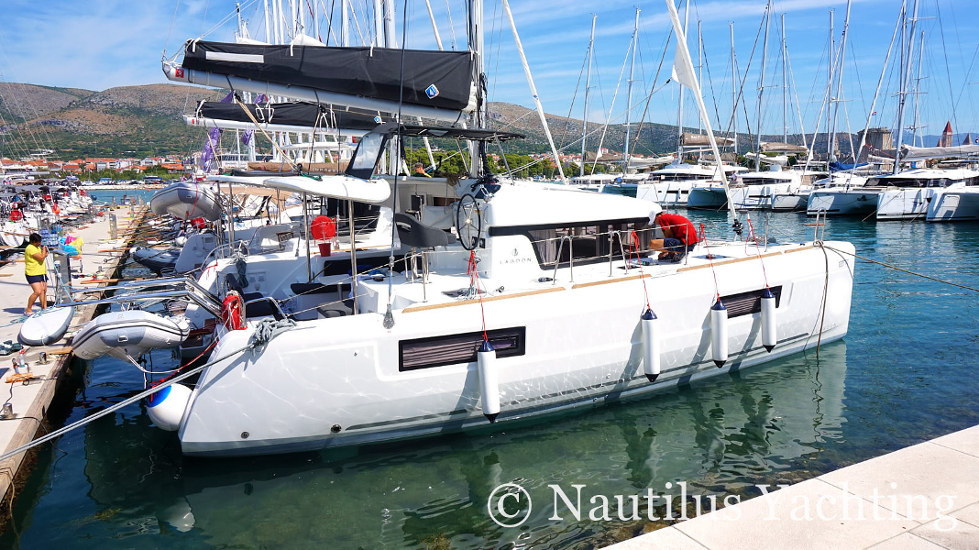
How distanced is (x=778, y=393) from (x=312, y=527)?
5.86 meters

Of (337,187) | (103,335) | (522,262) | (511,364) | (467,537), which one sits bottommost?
(467,537)

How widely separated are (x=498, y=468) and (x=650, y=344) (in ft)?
7.07

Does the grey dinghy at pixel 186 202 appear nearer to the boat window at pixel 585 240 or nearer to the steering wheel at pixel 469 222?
the steering wheel at pixel 469 222

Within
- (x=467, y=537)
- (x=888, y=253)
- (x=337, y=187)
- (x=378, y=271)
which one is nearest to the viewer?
(x=467, y=537)

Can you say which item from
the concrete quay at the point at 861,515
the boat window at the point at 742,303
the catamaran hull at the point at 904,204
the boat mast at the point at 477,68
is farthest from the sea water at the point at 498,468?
the catamaran hull at the point at 904,204

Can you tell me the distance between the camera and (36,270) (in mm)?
10695

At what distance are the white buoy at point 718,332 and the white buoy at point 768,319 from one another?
807 mm

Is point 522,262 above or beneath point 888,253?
above

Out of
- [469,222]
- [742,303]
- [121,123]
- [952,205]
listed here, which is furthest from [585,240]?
[121,123]

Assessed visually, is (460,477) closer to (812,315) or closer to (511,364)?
(511,364)

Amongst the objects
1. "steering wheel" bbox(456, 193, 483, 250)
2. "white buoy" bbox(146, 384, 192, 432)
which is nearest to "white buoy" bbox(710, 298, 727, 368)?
"steering wheel" bbox(456, 193, 483, 250)

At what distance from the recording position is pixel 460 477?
241 inches

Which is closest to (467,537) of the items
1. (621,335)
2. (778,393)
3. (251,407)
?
(251,407)

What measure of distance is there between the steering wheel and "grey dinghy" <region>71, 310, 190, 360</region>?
331 centimetres
